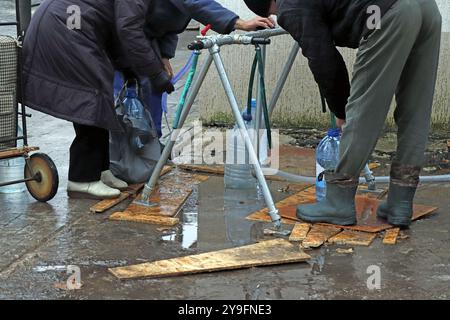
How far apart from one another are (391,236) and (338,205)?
34 centimetres

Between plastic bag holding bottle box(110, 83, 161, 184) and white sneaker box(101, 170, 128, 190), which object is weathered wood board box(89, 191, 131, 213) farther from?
plastic bag holding bottle box(110, 83, 161, 184)

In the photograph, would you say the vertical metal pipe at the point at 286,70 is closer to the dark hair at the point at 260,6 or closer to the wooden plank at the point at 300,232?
the dark hair at the point at 260,6

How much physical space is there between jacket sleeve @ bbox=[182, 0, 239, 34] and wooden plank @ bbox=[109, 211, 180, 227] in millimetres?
1254

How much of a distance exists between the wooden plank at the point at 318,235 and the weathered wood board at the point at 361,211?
0.29 feet

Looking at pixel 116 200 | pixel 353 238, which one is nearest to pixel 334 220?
pixel 353 238

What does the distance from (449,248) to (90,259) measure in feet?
6.26

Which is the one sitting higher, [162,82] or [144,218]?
[162,82]

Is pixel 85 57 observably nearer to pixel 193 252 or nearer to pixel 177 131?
pixel 177 131

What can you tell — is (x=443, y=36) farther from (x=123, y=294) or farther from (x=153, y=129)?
(x=123, y=294)

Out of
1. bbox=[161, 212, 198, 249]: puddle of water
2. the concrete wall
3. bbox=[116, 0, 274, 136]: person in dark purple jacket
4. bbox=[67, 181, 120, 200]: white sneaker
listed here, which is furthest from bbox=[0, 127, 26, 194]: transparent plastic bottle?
the concrete wall

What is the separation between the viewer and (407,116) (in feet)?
15.0

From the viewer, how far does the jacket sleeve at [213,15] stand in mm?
5031

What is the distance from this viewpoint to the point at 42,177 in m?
5.00
